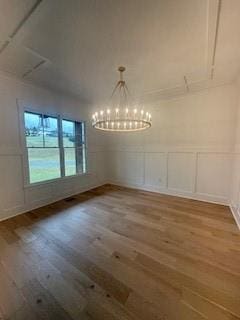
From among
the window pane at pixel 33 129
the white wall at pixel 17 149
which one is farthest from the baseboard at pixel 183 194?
the window pane at pixel 33 129

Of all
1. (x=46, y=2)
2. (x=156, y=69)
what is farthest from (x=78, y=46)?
(x=156, y=69)

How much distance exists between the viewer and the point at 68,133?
4.26 metres

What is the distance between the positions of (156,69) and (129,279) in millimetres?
3130

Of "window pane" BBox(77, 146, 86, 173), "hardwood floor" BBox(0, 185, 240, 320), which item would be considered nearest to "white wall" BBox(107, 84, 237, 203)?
"hardwood floor" BBox(0, 185, 240, 320)

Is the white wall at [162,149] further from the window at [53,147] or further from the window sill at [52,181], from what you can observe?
the window at [53,147]

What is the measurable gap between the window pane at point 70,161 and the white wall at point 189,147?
5.67 ft

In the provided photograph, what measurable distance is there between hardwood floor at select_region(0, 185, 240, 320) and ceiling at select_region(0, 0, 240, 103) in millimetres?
2752

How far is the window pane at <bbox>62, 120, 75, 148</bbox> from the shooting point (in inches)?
162

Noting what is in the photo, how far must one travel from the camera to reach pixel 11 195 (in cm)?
304

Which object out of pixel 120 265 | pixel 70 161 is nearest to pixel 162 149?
pixel 70 161

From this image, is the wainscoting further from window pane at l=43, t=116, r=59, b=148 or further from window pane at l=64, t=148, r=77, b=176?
window pane at l=43, t=116, r=59, b=148

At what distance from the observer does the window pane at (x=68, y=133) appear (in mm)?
4125

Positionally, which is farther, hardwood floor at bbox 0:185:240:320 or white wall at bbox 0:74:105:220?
white wall at bbox 0:74:105:220

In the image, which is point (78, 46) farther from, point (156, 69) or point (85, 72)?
point (156, 69)
